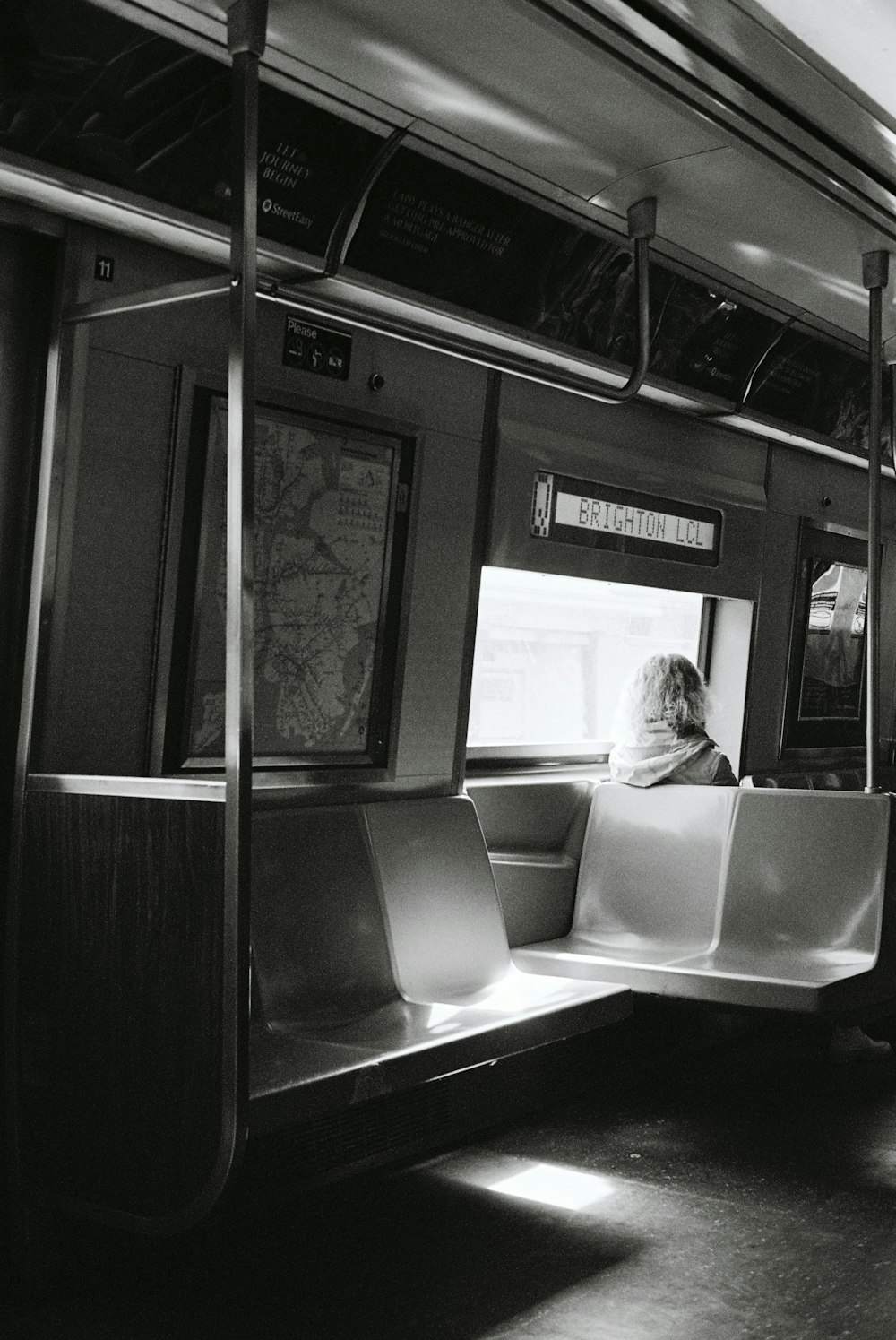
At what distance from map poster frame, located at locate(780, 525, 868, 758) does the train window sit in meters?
0.65

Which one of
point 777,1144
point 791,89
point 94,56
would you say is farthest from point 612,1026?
point 94,56

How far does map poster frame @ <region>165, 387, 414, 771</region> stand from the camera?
3.75 metres

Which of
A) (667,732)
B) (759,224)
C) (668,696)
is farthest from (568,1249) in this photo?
(759,224)

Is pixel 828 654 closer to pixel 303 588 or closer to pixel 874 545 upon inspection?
pixel 874 545

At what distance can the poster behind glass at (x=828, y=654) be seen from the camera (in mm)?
6832

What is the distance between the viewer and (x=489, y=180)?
13.6 ft

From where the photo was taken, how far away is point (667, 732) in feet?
17.5

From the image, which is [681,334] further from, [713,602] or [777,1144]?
[777,1144]

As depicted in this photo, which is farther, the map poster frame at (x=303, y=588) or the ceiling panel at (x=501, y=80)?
→ the map poster frame at (x=303, y=588)

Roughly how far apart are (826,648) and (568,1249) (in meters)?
4.10

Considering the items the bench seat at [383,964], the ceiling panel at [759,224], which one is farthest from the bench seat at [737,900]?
the ceiling panel at [759,224]

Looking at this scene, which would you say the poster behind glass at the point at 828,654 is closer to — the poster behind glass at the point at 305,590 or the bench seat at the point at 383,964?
the bench seat at the point at 383,964

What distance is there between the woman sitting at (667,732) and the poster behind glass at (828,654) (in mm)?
1469


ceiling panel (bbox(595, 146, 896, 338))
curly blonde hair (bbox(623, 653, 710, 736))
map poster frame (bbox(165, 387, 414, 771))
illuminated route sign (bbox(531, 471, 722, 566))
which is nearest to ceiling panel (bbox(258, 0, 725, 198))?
ceiling panel (bbox(595, 146, 896, 338))
